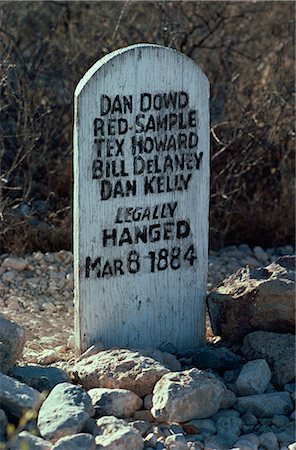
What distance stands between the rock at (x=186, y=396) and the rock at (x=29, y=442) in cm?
57

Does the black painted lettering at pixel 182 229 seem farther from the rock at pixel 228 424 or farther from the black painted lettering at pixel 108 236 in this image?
the rock at pixel 228 424

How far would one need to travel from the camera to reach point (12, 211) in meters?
7.25

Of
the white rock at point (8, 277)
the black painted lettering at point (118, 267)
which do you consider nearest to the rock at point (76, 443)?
the black painted lettering at point (118, 267)

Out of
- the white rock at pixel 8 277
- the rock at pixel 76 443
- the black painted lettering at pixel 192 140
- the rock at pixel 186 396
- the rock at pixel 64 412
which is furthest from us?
the white rock at pixel 8 277

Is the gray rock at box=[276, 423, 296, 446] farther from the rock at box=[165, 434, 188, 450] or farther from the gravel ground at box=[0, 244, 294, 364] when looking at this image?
the gravel ground at box=[0, 244, 294, 364]

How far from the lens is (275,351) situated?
5.27m

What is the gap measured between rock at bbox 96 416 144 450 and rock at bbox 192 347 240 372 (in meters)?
0.84

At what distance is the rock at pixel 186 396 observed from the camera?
184 inches

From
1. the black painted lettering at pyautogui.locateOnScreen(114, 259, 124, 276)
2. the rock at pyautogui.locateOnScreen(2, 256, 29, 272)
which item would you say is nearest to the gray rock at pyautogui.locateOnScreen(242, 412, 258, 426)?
the black painted lettering at pyautogui.locateOnScreen(114, 259, 124, 276)

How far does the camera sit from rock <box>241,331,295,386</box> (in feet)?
17.0

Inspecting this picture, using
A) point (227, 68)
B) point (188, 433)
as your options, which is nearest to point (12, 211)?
point (227, 68)

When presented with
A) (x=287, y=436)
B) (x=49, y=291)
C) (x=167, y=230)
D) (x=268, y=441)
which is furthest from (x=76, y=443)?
(x=49, y=291)

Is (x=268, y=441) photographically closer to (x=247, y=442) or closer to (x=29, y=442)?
(x=247, y=442)

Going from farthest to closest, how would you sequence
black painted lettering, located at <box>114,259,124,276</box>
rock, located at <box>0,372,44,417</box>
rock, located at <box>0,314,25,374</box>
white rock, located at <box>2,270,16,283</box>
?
white rock, located at <box>2,270,16,283</box> < black painted lettering, located at <box>114,259,124,276</box> < rock, located at <box>0,314,25,374</box> < rock, located at <box>0,372,44,417</box>
